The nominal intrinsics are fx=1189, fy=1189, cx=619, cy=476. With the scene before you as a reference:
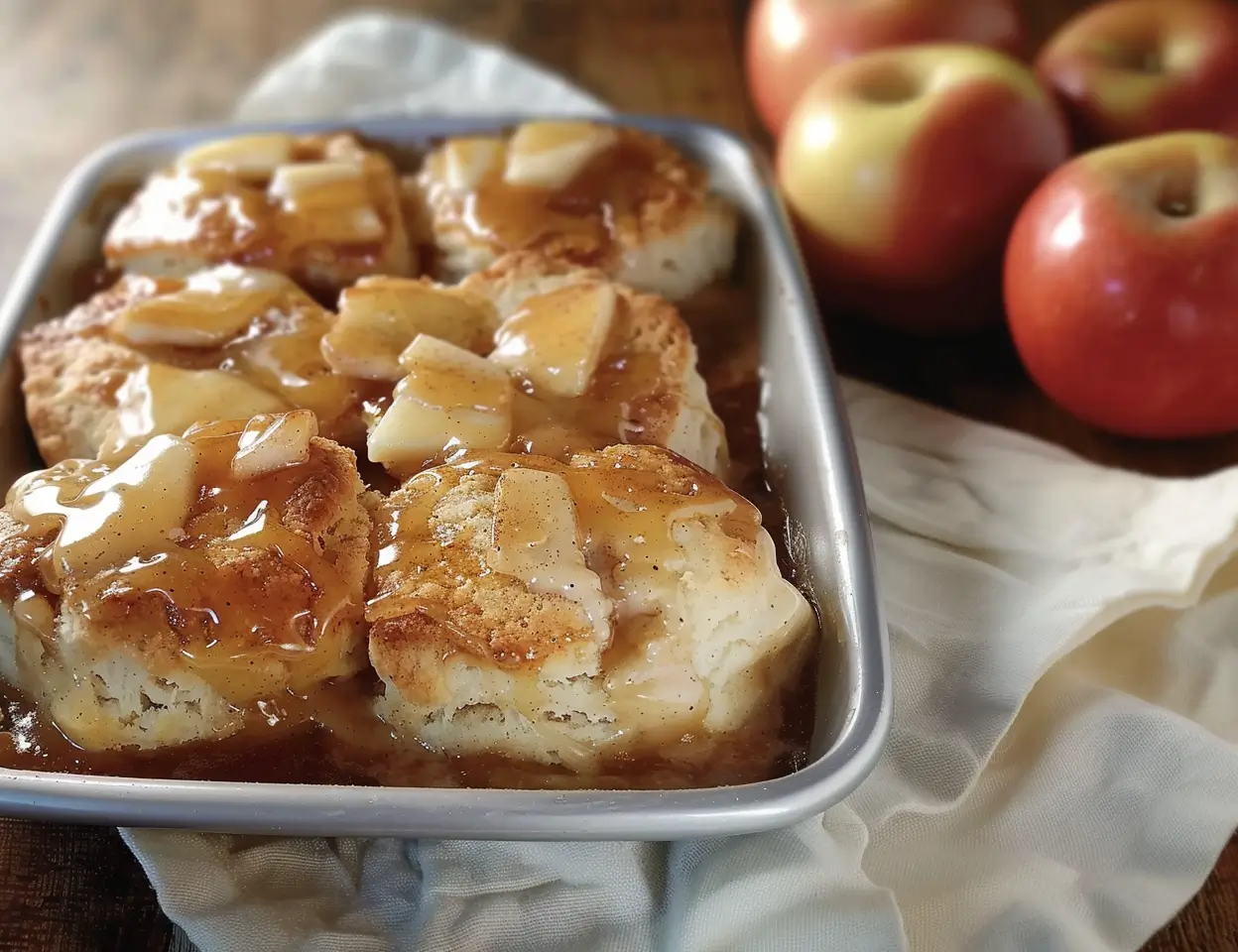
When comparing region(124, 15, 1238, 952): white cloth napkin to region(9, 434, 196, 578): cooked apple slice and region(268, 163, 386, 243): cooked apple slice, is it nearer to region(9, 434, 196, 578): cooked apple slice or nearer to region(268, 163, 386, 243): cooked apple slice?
region(9, 434, 196, 578): cooked apple slice

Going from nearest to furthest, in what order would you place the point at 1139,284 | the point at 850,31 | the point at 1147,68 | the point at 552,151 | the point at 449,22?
the point at 1139,284 → the point at 552,151 → the point at 1147,68 → the point at 850,31 → the point at 449,22

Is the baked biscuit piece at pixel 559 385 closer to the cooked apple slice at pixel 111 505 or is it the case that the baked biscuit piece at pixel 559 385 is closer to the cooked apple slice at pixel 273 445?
the cooked apple slice at pixel 273 445

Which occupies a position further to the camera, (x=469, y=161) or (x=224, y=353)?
(x=469, y=161)

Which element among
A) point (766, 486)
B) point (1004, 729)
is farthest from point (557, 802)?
point (766, 486)

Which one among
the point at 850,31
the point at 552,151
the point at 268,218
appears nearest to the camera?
the point at 268,218

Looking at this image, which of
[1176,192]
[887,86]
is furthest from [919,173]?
[1176,192]

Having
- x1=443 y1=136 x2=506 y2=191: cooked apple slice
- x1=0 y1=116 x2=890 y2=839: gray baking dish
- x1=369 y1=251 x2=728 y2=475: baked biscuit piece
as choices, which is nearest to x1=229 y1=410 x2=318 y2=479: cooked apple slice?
x1=369 y1=251 x2=728 y2=475: baked biscuit piece

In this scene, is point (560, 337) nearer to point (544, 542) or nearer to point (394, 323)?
point (394, 323)

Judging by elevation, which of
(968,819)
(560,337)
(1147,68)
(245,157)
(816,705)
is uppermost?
(245,157)
